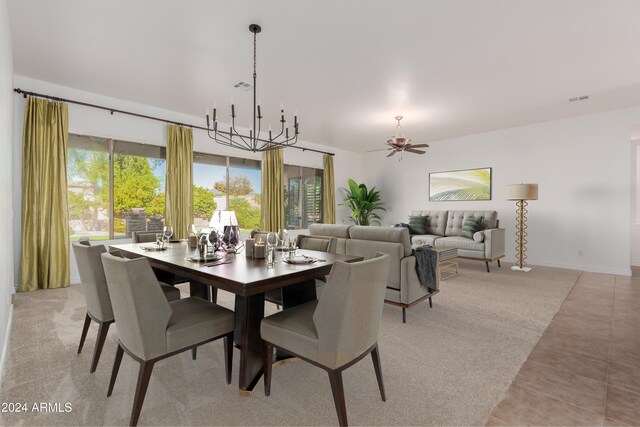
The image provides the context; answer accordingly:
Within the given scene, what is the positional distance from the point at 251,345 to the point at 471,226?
189 inches

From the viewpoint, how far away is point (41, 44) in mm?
3053

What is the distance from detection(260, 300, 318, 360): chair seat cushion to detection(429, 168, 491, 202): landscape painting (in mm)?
5722

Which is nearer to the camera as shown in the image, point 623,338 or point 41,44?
point 623,338

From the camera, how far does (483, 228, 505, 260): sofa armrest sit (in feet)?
16.9

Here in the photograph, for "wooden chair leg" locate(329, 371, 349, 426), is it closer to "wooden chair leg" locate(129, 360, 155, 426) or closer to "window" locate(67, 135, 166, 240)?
"wooden chair leg" locate(129, 360, 155, 426)

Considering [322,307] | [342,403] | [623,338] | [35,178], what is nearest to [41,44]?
[35,178]

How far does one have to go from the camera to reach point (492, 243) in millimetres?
5164

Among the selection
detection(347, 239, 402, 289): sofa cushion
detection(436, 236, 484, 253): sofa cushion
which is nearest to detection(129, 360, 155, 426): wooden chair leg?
detection(347, 239, 402, 289): sofa cushion

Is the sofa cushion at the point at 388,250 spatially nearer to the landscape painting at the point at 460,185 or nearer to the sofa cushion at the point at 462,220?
the sofa cushion at the point at 462,220

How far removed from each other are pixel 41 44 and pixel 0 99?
168cm

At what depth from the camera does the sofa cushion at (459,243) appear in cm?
524

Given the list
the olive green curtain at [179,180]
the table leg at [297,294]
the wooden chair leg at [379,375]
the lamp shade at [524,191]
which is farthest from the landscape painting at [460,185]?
the wooden chair leg at [379,375]

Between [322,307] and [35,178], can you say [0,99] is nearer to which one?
[322,307]

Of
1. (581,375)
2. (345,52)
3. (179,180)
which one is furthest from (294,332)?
(179,180)
